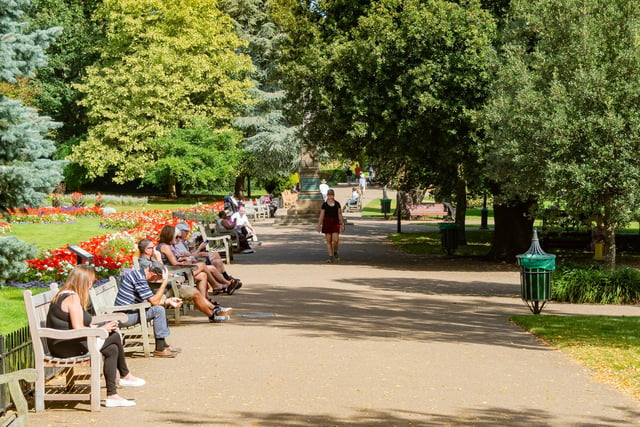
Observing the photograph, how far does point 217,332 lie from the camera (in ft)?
38.9

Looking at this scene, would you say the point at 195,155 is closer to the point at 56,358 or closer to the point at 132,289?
the point at 132,289

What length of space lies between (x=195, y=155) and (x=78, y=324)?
4084cm

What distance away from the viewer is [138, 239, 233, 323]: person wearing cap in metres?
11.6

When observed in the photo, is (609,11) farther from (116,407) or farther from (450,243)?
(116,407)

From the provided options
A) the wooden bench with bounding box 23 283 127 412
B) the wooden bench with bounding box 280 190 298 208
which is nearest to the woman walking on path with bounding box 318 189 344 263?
the wooden bench with bounding box 23 283 127 412

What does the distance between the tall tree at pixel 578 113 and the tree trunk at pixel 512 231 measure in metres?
5.27

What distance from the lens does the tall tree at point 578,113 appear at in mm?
16156

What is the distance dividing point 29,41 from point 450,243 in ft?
47.2

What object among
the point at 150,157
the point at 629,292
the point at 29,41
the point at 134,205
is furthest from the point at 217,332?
the point at 150,157

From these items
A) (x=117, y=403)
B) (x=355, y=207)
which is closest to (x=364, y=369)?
(x=117, y=403)

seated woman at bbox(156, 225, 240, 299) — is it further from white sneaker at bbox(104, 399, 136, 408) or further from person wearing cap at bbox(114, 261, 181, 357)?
white sneaker at bbox(104, 399, 136, 408)

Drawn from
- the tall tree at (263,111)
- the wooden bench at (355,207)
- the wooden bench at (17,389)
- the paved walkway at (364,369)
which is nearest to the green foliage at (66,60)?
the tall tree at (263,111)

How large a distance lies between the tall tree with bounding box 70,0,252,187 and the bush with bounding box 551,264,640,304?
121 ft

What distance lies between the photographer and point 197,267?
13.8 meters
